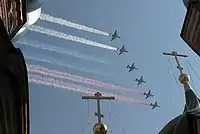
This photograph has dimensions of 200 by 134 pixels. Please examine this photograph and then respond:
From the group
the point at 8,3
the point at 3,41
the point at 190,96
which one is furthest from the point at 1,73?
the point at 190,96

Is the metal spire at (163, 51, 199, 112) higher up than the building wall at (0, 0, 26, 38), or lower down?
lower down

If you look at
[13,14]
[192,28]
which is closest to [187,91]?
[192,28]

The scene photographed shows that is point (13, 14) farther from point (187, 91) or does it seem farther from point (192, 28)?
point (187, 91)

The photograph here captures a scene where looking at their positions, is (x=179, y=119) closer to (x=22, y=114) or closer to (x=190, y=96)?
(x=190, y=96)

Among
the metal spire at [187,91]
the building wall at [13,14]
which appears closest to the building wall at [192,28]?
the metal spire at [187,91]

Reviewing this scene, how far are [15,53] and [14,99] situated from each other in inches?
38.7

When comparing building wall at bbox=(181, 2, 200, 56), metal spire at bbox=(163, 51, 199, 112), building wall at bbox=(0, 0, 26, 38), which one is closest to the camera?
building wall at bbox=(0, 0, 26, 38)

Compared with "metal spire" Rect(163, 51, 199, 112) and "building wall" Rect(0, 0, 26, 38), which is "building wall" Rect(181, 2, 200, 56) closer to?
"metal spire" Rect(163, 51, 199, 112)

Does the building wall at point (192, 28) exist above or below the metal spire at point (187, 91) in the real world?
above

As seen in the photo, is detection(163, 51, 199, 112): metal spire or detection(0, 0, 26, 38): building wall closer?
detection(0, 0, 26, 38): building wall

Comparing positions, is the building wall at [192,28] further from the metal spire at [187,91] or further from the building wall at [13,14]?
the building wall at [13,14]

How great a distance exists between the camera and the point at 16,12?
510 inches

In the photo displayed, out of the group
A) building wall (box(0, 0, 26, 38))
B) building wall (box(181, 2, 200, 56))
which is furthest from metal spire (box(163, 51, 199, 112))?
building wall (box(0, 0, 26, 38))

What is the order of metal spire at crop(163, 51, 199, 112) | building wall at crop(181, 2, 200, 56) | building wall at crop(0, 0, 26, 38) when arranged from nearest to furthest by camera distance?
1. building wall at crop(0, 0, 26, 38)
2. building wall at crop(181, 2, 200, 56)
3. metal spire at crop(163, 51, 199, 112)
